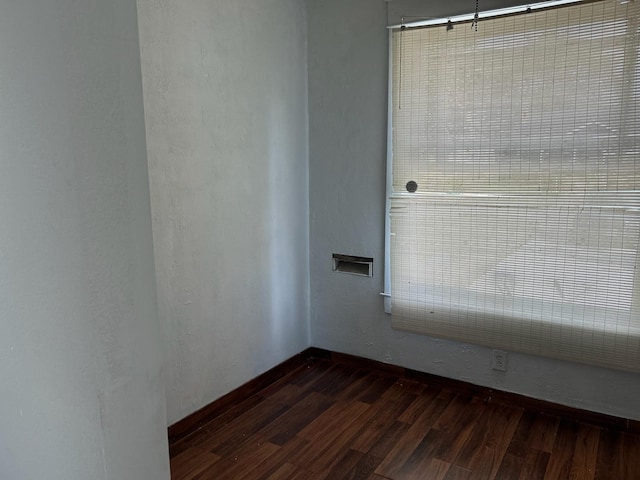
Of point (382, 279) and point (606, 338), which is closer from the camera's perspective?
point (606, 338)

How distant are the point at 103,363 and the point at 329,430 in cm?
163

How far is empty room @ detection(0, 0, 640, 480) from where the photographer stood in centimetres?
219

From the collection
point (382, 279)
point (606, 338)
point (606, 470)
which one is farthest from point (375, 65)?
point (606, 470)

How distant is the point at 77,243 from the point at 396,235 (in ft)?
6.84

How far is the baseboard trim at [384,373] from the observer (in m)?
2.36

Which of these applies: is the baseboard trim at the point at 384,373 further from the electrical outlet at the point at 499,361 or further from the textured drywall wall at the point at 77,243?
the textured drywall wall at the point at 77,243

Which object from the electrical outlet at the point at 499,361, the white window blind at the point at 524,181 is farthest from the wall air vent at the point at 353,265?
the electrical outlet at the point at 499,361

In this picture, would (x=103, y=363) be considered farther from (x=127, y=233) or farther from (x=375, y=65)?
(x=375, y=65)

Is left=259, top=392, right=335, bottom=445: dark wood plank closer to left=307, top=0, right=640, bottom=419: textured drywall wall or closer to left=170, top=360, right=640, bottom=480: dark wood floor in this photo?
left=170, top=360, right=640, bottom=480: dark wood floor

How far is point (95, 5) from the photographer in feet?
2.93

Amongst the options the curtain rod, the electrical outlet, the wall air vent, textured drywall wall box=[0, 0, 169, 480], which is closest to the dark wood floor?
the electrical outlet

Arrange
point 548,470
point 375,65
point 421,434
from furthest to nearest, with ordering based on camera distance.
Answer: point 375,65 < point 421,434 < point 548,470

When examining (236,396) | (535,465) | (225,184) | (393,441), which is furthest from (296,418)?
(225,184)

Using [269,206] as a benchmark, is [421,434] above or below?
below
